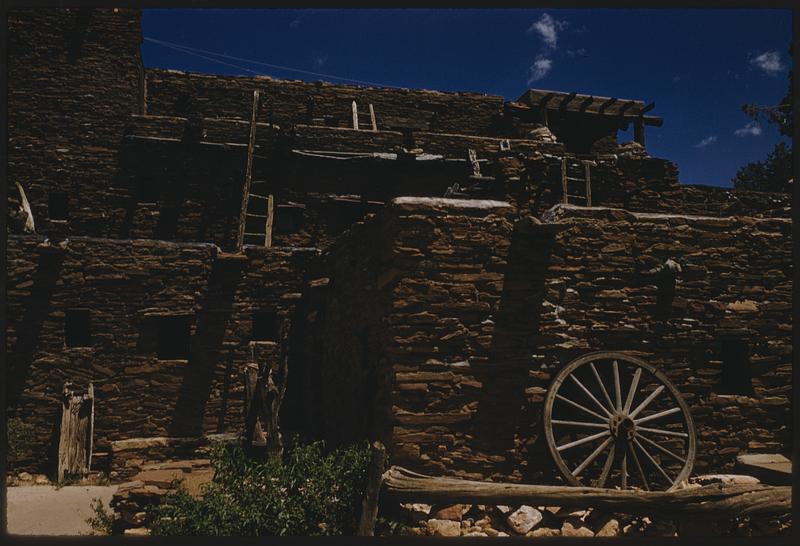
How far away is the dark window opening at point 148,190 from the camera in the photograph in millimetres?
14070

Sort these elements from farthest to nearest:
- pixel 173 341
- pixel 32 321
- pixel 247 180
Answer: pixel 247 180 < pixel 173 341 < pixel 32 321

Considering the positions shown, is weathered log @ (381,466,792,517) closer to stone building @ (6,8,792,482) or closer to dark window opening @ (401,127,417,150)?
stone building @ (6,8,792,482)

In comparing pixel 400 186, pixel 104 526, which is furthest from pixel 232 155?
pixel 104 526

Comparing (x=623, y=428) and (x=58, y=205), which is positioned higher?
(x=58, y=205)

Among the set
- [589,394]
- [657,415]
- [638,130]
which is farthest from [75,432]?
[638,130]

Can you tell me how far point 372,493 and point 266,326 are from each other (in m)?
6.73

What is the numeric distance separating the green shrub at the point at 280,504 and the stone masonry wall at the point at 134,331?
465 cm

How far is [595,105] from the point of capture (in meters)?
17.2

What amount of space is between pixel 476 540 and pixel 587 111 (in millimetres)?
15307

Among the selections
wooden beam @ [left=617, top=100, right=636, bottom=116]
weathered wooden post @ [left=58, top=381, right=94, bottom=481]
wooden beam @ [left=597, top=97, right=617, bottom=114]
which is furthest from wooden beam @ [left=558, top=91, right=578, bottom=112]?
weathered wooden post @ [left=58, top=381, right=94, bottom=481]

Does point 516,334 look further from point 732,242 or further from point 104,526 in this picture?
point 104,526

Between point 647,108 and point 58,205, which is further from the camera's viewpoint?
point 647,108

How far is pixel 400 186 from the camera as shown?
49.5ft

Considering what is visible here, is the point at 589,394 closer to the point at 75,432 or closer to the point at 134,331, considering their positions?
the point at 134,331
